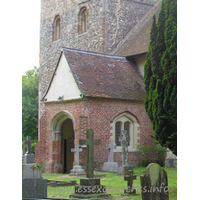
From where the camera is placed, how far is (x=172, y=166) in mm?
18000

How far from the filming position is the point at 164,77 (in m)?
10.6

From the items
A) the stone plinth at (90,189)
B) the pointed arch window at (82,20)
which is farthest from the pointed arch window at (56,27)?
the stone plinth at (90,189)

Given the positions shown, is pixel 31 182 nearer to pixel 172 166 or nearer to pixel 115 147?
pixel 115 147

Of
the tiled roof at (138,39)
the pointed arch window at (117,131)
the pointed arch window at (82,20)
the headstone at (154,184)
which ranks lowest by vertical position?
the headstone at (154,184)

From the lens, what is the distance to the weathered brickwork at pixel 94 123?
17.5 m

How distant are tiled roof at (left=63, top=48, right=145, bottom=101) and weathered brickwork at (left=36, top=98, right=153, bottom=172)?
0.44 metres

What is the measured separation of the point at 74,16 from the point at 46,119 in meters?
9.05

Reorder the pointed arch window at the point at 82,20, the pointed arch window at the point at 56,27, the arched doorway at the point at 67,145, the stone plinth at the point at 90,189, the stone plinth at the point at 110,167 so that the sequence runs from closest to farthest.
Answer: the stone plinth at the point at 90,189
the stone plinth at the point at 110,167
the arched doorway at the point at 67,145
the pointed arch window at the point at 82,20
the pointed arch window at the point at 56,27

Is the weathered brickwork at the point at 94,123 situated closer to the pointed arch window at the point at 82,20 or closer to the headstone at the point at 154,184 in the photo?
the pointed arch window at the point at 82,20

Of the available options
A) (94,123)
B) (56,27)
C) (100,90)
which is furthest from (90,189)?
(56,27)

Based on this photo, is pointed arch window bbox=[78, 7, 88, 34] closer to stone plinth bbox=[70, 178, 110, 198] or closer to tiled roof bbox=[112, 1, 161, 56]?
tiled roof bbox=[112, 1, 161, 56]

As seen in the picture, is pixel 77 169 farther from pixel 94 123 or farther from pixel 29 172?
pixel 29 172

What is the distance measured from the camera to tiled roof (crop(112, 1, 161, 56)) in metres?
20.7

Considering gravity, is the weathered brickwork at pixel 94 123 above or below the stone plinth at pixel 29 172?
above
